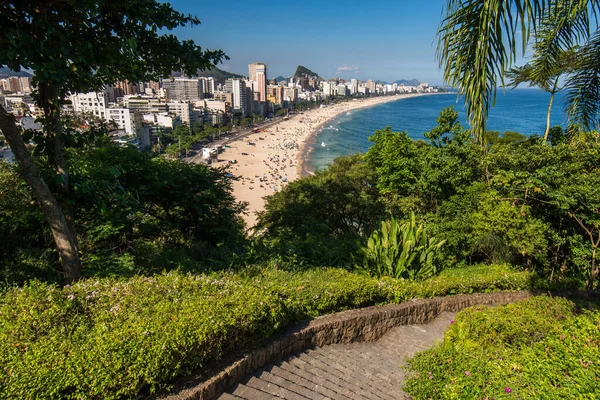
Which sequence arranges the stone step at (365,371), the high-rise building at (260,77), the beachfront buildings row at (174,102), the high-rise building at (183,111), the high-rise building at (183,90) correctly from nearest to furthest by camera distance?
the stone step at (365,371), the beachfront buildings row at (174,102), the high-rise building at (183,111), the high-rise building at (183,90), the high-rise building at (260,77)

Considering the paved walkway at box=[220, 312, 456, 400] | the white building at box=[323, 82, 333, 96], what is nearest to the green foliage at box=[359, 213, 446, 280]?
the paved walkway at box=[220, 312, 456, 400]

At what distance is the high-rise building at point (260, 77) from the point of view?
115963 millimetres

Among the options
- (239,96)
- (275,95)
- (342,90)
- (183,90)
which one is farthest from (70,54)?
(342,90)

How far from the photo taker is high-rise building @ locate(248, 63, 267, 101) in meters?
116

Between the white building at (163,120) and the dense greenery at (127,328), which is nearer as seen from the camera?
the dense greenery at (127,328)

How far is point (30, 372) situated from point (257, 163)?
4360cm

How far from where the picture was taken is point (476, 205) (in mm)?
9320

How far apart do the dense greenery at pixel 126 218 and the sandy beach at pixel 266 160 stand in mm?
12666

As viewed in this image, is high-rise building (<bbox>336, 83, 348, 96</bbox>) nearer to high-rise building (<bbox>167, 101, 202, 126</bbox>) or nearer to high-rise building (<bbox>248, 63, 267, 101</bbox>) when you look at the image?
high-rise building (<bbox>248, 63, 267, 101</bbox>)

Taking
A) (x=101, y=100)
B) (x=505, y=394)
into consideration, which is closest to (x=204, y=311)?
(x=505, y=394)

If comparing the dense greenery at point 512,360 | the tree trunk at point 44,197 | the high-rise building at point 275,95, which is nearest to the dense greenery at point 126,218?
the tree trunk at point 44,197

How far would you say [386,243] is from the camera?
23.6 ft

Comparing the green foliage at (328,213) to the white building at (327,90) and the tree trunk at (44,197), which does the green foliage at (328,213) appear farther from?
the white building at (327,90)

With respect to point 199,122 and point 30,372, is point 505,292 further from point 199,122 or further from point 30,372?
point 199,122
